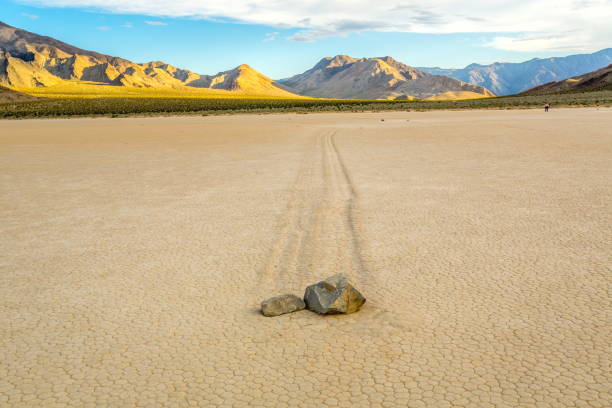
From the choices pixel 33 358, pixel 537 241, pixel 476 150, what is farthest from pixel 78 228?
pixel 476 150

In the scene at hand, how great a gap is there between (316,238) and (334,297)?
213 cm

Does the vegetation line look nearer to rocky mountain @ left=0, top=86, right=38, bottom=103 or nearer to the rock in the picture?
rocky mountain @ left=0, top=86, right=38, bottom=103

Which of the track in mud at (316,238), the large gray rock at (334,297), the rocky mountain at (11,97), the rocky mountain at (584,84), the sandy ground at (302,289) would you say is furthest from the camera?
the rocky mountain at (584,84)

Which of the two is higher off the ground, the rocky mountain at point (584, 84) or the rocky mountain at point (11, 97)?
the rocky mountain at point (584, 84)

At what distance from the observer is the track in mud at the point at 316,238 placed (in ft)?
16.3

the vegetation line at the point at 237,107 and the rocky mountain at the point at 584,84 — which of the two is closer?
the vegetation line at the point at 237,107

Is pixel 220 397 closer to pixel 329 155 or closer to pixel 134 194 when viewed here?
pixel 134 194

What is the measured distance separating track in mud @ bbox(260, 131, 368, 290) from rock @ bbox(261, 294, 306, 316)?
0.44 meters

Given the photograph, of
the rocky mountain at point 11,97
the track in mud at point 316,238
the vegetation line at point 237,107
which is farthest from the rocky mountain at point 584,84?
the track in mud at point 316,238

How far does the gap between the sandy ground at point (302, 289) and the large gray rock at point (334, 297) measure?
117mm

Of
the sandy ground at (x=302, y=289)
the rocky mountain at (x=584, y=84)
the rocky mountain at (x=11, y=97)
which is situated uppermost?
the rocky mountain at (x=584, y=84)

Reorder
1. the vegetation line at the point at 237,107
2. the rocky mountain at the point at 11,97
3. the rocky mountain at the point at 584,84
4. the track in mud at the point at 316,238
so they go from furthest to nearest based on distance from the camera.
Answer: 1. the rocky mountain at the point at 584,84
2. the rocky mountain at the point at 11,97
3. the vegetation line at the point at 237,107
4. the track in mud at the point at 316,238

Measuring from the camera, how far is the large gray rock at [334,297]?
4.00 metres

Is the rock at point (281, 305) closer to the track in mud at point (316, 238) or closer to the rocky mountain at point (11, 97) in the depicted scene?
the track in mud at point (316, 238)
